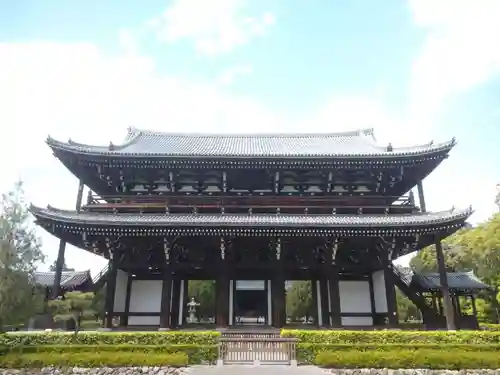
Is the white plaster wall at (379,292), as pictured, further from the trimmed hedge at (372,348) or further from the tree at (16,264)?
the tree at (16,264)

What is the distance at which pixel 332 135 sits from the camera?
3009cm

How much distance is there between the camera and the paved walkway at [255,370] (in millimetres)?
12617

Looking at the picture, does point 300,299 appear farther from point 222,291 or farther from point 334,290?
point 222,291

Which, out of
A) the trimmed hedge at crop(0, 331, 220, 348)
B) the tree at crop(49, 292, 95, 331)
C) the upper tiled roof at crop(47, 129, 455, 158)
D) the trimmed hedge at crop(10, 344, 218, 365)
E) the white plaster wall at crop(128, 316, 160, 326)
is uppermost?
the upper tiled roof at crop(47, 129, 455, 158)

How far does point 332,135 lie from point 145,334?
2156cm

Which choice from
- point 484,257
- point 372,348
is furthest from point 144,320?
point 484,257

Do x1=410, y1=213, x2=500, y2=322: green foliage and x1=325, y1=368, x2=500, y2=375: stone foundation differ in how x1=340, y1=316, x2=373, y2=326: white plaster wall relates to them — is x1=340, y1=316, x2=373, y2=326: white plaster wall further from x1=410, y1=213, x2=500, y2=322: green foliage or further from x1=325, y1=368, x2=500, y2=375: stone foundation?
x1=410, y1=213, x2=500, y2=322: green foliage

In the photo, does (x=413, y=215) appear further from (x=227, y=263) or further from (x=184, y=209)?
(x=184, y=209)

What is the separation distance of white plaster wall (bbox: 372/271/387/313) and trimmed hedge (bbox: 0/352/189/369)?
11176 mm

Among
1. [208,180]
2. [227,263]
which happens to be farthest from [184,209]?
[227,263]

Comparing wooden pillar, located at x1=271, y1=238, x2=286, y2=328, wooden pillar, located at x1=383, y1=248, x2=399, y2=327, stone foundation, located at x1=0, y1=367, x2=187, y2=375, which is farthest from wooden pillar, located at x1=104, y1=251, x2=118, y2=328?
wooden pillar, located at x1=383, y1=248, x2=399, y2=327

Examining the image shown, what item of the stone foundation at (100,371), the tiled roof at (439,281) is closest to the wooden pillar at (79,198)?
the stone foundation at (100,371)

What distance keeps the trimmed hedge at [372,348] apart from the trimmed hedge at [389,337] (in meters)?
0.33

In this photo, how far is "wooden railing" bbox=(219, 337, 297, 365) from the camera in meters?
14.3
